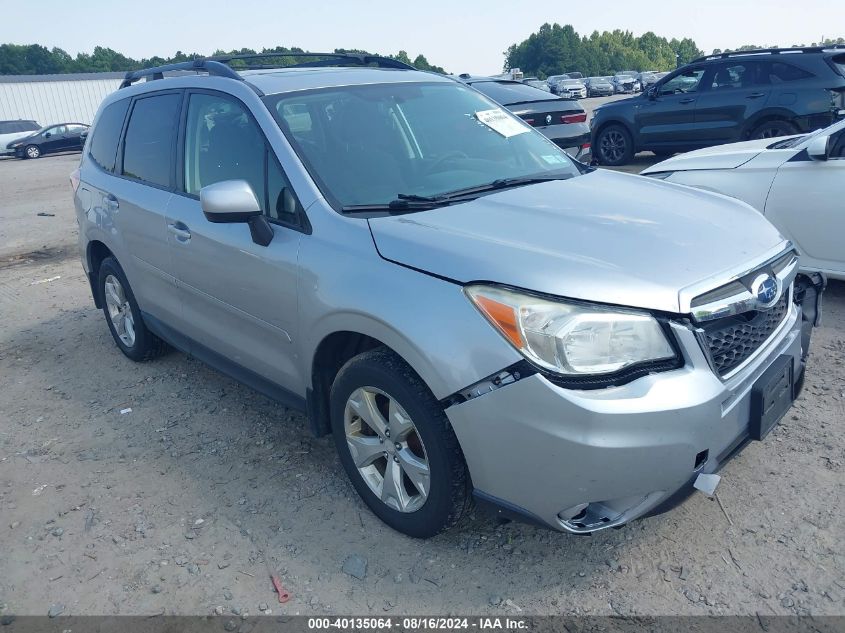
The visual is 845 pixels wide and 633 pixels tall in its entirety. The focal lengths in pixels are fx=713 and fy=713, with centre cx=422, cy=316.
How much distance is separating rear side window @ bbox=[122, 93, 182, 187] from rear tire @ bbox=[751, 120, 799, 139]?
29.0ft

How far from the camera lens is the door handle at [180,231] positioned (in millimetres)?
3736

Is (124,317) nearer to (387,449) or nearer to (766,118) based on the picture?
(387,449)

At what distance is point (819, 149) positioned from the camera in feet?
16.6

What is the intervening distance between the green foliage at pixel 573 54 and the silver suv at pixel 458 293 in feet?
307

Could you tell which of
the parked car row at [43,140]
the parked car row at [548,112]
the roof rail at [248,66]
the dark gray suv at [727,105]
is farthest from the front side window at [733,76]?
the parked car row at [43,140]

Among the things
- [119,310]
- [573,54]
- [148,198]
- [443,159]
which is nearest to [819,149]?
[443,159]

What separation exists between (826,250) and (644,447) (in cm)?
365

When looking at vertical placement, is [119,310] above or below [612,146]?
below

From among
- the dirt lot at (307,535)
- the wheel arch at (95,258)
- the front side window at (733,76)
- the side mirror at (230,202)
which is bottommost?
the dirt lot at (307,535)

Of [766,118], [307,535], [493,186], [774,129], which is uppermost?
[493,186]

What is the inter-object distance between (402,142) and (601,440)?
6.00ft

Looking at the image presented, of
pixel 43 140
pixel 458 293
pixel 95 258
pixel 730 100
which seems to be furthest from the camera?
pixel 43 140

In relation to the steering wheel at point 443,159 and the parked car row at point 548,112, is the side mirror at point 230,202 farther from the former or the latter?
the parked car row at point 548,112

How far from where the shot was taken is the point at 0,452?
3.98 metres
